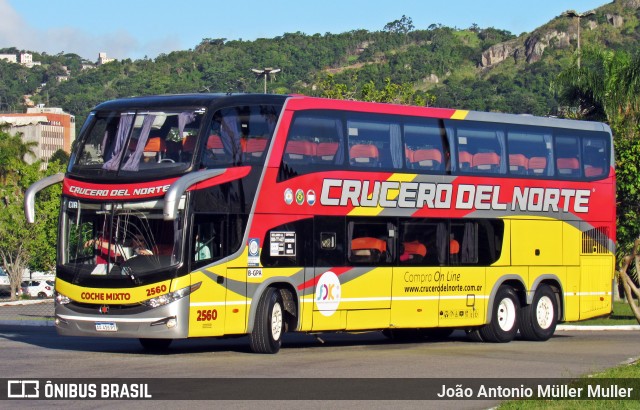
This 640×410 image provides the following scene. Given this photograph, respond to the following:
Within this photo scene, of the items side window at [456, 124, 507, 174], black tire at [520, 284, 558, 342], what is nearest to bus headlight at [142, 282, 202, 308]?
side window at [456, 124, 507, 174]

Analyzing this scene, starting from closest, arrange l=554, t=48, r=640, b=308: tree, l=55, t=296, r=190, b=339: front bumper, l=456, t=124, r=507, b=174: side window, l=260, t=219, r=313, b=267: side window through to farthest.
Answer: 1. l=55, t=296, r=190, b=339: front bumper
2. l=260, t=219, r=313, b=267: side window
3. l=456, t=124, r=507, b=174: side window
4. l=554, t=48, r=640, b=308: tree

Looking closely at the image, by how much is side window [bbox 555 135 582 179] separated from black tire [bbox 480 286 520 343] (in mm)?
2912

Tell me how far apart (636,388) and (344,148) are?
8.46 metres

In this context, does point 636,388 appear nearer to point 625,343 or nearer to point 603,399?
point 603,399

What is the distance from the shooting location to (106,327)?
64.7ft

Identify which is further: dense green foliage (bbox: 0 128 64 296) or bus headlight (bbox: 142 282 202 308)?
dense green foliage (bbox: 0 128 64 296)

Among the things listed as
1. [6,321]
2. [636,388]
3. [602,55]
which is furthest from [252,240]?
[602,55]

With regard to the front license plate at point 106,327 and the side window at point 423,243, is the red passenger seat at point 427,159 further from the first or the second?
the front license plate at point 106,327

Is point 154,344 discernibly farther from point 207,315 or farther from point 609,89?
point 609,89

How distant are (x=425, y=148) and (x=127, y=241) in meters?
6.66

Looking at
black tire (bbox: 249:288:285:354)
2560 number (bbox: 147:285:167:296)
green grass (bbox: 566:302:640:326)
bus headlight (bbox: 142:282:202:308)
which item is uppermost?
2560 number (bbox: 147:285:167:296)

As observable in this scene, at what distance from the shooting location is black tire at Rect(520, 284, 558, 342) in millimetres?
26094

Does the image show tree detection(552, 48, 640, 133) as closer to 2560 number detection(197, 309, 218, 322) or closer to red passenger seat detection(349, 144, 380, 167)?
red passenger seat detection(349, 144, 380, 167)

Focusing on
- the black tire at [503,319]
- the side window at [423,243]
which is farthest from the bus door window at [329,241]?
the black tire at [503,319]
